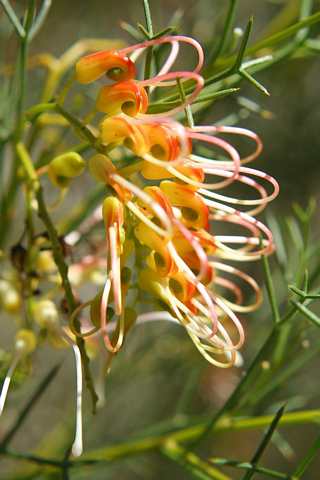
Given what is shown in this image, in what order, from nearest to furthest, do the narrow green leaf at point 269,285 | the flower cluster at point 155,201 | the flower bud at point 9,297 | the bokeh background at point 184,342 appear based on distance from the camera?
the flower cluster at point 155,201, the narrow green leaf at point 269,285, the flower bud at point 9,297, the bokeh background at point 184,342

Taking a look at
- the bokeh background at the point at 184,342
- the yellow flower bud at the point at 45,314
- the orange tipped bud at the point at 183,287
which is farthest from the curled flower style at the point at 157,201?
the bokeh background at the point at 184,342

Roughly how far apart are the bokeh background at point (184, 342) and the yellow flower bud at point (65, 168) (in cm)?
50

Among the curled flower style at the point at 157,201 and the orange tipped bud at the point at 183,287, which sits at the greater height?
the curled flower style at the point at 157,201

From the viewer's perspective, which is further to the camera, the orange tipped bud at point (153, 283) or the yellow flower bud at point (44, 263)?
the yellow flower bud at point (44, 263)

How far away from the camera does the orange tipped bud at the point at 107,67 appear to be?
531 millimetres

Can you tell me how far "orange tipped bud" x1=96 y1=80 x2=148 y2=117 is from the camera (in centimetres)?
52

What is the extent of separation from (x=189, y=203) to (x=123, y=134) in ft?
0.20

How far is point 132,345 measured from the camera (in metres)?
1.16

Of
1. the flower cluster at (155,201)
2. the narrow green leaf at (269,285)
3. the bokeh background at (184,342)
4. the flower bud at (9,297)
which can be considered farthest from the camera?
the bokeh background at (184,342)

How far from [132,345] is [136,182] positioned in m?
0.58

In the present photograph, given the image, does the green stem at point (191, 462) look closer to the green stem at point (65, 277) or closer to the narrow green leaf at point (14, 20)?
the green stem at point (65, 277)

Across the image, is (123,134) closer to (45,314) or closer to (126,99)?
(126,99)

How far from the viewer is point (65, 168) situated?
556 millimetres

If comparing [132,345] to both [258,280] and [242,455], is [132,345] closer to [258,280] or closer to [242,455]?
[258,280]
